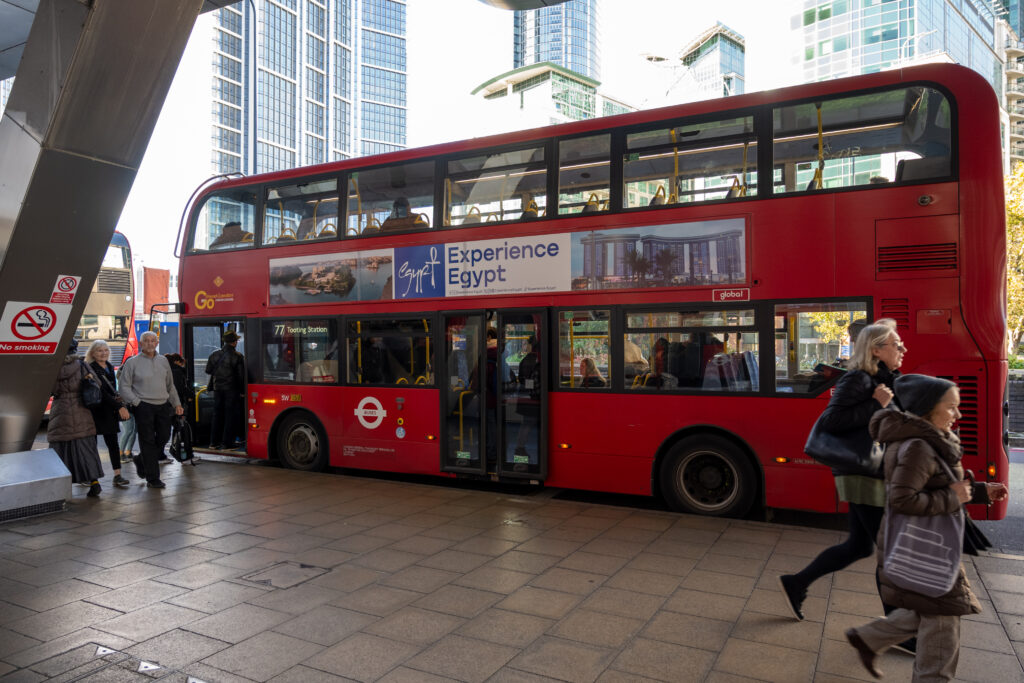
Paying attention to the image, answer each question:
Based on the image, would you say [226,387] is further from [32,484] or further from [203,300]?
[32,484]

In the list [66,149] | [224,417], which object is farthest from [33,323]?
[224,417]

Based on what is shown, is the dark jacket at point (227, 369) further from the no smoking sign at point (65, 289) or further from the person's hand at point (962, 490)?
the person's hand at point (962, 490)

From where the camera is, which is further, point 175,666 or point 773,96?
point 773,96

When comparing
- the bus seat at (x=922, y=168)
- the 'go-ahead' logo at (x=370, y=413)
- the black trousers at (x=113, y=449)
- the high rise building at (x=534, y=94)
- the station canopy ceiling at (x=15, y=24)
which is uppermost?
the high rise building at (x=534, y=94)

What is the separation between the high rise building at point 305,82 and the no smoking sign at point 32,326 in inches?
4327

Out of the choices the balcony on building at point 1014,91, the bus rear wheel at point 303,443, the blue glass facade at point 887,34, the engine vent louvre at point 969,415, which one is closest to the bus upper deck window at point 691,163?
the engine vent louvre at point 969,415

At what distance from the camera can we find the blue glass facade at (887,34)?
68625 millimetres

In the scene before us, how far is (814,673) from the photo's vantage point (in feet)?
11.5

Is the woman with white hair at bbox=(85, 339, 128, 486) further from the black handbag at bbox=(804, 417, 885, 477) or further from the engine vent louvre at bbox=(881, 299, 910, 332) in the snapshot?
the engine vent louvre at bbox=(881, 299, 910, 332)

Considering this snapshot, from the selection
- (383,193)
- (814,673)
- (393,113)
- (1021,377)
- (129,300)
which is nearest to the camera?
(814,673)

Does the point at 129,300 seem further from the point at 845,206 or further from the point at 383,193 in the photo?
the point at 845,206

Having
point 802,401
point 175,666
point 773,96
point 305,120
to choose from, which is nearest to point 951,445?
→ point 802,401

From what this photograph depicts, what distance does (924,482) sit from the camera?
9.52 feet

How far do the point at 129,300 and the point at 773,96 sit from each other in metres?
16.6
